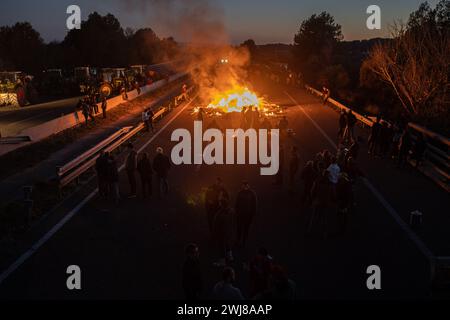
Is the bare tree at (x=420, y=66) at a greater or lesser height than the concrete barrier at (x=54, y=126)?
greater

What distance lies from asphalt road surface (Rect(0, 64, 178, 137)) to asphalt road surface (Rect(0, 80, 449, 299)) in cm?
1474

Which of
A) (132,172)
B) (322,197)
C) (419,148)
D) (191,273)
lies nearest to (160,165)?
(132,172)

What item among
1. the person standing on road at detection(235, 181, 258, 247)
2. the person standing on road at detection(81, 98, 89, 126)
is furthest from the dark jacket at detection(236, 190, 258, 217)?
the person standing on road at detection(81, 98, 89, 126)

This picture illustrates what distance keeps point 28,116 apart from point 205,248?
26492mm

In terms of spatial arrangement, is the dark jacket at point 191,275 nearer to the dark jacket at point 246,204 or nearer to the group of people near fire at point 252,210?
the group of people near fire at point 252,210

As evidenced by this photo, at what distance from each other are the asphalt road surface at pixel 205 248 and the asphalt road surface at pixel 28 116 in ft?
48.4

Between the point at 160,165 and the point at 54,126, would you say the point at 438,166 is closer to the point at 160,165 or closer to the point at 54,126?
the point at 160,165

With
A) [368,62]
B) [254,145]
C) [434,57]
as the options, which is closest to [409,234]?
[254,145]

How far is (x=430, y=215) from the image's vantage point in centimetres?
1092

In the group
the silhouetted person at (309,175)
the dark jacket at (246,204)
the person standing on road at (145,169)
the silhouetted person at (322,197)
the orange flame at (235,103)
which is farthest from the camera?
the orange flame at (235,103)

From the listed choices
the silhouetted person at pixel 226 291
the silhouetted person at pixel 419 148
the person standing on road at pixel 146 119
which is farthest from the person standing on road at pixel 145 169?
the person standing on road at pixel 146 119

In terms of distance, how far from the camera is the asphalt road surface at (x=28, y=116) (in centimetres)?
2562

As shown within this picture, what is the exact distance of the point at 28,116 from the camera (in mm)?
31297

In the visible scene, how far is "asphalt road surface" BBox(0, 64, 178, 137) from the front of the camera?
25620 millimetres
